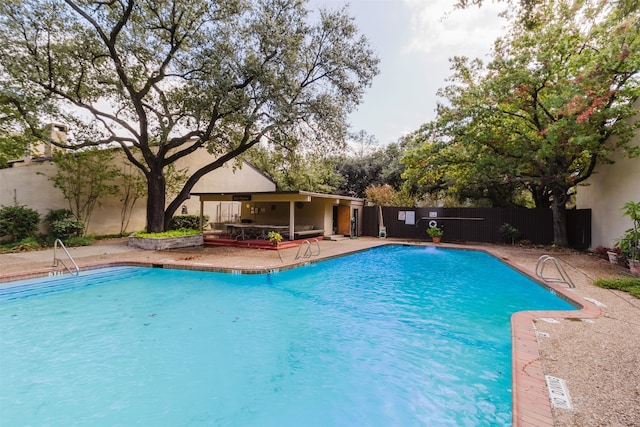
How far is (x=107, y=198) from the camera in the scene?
44.2ft

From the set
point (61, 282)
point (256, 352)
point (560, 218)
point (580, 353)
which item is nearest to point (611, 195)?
point (560, 218)

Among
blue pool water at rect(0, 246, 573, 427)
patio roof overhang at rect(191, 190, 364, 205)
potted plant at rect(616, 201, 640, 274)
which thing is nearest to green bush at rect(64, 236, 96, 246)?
patio roof overhang at rect(191, 190, 364, 205)

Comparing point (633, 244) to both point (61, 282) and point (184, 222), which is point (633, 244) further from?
point (184, 222)

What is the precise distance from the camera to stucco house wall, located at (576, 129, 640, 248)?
9047 mm

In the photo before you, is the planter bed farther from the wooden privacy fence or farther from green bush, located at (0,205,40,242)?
the wooden privacy fence

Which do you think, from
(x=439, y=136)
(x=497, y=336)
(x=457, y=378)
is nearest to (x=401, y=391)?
(x=457, y=378)

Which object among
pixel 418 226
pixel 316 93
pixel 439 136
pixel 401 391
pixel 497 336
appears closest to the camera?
pixel 401 391

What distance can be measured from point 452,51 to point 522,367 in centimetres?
1387

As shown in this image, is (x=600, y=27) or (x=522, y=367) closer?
(x=522, y=367)

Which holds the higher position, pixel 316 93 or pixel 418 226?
pixel 316 93

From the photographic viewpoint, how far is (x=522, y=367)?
295 centimetres

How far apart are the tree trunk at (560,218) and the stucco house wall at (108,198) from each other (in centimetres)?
1602

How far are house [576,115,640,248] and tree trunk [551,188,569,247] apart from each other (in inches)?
33.9

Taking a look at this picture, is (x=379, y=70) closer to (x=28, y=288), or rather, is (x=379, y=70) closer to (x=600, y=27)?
(x=600, y=27)
